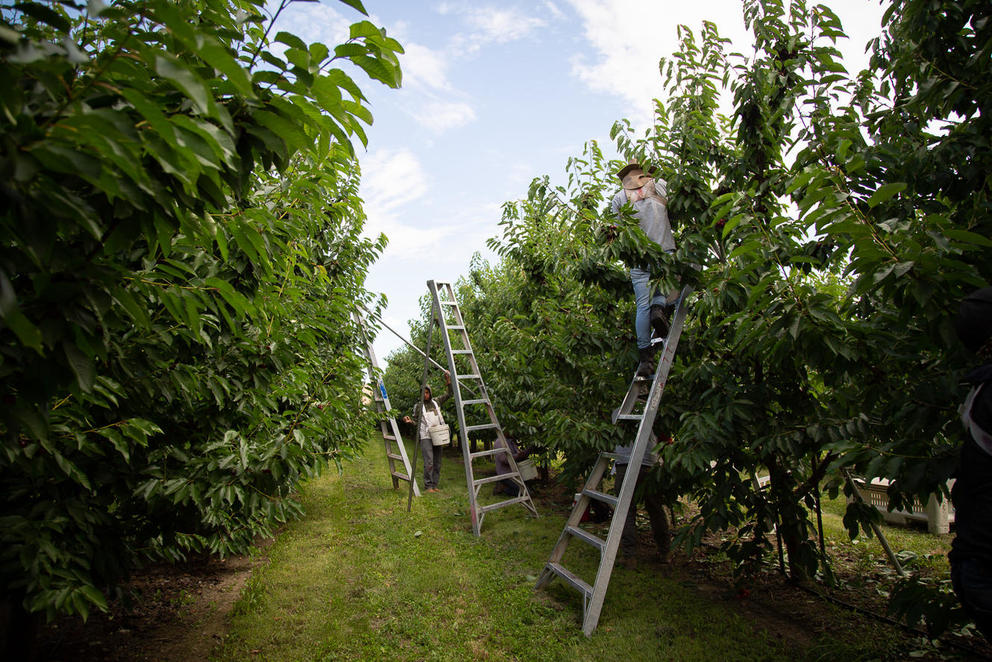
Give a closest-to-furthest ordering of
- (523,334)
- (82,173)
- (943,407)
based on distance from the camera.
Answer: (82,173) < (943,407) < (523,334)

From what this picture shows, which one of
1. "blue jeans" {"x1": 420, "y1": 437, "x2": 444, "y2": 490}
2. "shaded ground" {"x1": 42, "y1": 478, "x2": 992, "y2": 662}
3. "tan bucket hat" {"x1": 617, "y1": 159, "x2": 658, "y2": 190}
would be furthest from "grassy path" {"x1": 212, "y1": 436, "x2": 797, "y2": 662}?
"tan bucket hat" {"x1": 617, "y1": 159, "x2": 658, "y2": 190}

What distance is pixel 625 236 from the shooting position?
4375 mm

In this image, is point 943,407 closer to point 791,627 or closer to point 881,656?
point 881,656

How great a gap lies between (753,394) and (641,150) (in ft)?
8.78

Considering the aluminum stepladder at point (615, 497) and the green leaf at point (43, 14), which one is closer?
the green leaf at point (43, 14)

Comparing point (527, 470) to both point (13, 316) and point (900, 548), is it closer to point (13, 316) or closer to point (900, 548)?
point (900, 548)

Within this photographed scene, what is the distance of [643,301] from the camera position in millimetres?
4945

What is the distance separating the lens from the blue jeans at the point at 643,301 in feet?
15.9

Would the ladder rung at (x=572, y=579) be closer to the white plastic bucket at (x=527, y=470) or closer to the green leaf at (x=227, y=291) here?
the green leaf at (x=227, y=291)

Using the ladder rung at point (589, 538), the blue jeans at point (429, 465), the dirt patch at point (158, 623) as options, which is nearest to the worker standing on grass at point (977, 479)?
the ladder rung at point (589, 538)

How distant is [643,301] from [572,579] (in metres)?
2.72

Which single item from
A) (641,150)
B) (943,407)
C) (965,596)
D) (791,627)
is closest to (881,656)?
(791,627)

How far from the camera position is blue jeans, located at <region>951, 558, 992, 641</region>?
82.1 inches

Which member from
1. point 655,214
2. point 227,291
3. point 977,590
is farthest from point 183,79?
point 655,214
